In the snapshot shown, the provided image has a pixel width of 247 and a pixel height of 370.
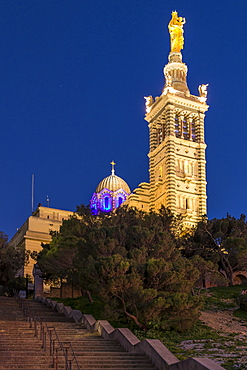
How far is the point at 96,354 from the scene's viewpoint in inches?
843

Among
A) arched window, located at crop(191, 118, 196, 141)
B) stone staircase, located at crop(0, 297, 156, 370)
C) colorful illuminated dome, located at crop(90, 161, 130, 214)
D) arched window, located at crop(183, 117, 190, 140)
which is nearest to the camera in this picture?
stone staircase, located at crop(0, 297, 156, 370)

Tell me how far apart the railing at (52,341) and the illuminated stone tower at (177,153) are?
40.8m

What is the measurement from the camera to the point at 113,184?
93438mm

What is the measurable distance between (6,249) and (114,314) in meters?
20.3

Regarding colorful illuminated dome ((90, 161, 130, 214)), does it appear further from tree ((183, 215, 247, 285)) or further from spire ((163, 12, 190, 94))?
tree ((183, 215, 247, 285))

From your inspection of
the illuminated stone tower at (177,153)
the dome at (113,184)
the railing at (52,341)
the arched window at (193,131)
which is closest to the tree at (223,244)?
the railing at (52,341)

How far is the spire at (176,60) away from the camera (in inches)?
3258

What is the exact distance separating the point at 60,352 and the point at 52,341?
239 cm

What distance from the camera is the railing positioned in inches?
742

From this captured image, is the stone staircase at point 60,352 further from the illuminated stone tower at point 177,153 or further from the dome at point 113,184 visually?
the dome at point 113,184

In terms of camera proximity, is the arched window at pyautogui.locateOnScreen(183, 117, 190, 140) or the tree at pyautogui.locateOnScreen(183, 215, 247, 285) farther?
the arched window at pyautogui.locateOnScreen(183, 117, 190, 140)

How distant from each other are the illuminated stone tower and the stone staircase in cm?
4697

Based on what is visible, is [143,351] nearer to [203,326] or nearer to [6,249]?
[203,326]

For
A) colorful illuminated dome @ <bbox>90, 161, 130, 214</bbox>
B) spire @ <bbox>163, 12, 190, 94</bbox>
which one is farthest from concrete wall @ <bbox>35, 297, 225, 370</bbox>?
colorful illuminated dome @ <bbox>90, 161, 130, 214</bbox>
